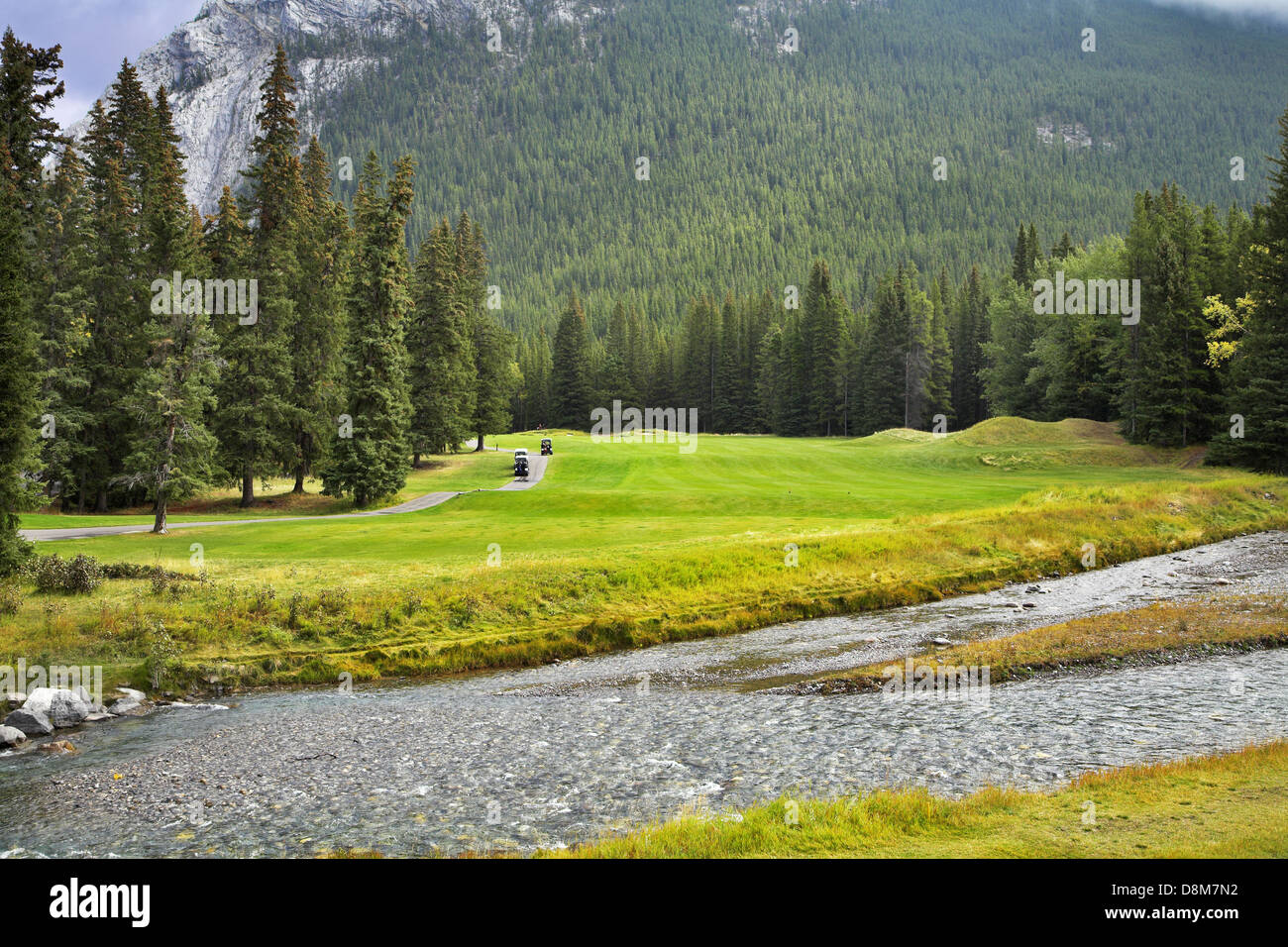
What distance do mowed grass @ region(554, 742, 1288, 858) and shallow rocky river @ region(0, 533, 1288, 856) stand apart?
124cm

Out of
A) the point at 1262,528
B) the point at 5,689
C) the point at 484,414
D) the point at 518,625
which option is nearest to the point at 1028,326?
the point at 1262,528

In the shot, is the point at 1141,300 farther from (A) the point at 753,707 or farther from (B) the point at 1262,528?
(A) the point at 753,707

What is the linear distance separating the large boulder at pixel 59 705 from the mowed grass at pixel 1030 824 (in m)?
13.6

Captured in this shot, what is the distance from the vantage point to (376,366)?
52031 mm

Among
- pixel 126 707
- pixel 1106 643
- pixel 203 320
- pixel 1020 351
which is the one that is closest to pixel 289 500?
pixel 203 320

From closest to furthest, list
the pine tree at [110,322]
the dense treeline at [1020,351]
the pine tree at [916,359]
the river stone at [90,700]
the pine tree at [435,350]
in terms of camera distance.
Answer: the river stone at [90,700] → the pine tree at [110,322] → the dense treeline at [1020,351] → the pine tree at [435,350] → the pine tree at [916,359]

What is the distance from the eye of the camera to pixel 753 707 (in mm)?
17719

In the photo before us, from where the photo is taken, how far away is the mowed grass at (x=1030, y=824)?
8797 mm

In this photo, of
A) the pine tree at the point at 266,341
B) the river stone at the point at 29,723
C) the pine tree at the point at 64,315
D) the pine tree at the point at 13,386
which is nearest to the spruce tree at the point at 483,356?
the pine tree at the point at 266,341

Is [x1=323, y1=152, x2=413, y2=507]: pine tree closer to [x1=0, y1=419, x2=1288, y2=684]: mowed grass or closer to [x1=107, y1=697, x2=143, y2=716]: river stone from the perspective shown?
[x1=0, y1=419, x2=1288, y2=684]: mowed grass

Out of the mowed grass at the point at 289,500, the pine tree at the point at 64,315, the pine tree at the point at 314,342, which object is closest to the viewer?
the mowed grass at the point at 289,500

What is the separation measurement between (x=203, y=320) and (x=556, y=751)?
37571 millimetres

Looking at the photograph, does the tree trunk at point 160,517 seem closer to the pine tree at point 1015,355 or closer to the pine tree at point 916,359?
the pine tree at point 916,359

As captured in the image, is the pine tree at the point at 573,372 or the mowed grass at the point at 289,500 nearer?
the mowed grass at the point at 289,500
